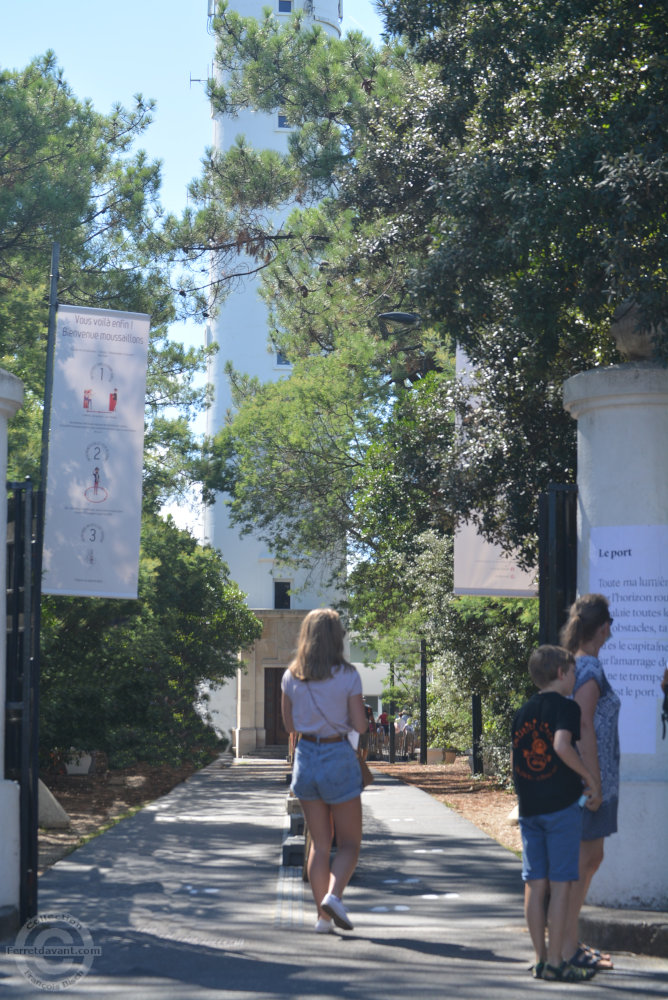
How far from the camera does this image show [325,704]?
676 cm

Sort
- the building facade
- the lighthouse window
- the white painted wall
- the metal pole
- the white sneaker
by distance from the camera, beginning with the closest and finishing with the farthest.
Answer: the white sneaker → the metal pole → the building facade → the white painted wall → the lighthouse window

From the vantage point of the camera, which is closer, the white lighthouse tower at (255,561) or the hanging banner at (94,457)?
the hanging banner at (94,457)

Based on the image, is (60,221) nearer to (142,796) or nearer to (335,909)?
(142,796)

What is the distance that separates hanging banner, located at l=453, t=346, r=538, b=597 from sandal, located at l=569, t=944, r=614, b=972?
780cm

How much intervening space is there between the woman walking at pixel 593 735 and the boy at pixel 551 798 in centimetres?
11

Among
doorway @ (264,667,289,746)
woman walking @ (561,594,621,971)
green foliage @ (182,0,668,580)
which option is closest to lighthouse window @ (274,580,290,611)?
doorway @ (264,667,289,746)

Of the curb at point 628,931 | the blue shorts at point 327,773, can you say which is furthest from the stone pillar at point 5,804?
the curb at point 628,931

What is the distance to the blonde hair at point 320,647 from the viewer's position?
6.79 metres

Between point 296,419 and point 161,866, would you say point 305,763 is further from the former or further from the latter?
point 296,419

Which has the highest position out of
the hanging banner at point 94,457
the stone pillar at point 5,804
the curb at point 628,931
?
the hanging banner at point 94,457

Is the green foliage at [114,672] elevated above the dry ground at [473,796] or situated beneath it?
elevated above

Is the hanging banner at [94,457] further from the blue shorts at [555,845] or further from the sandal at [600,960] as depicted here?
A: the sandal at [600,960]

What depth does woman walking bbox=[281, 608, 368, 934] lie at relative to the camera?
22.1 feet

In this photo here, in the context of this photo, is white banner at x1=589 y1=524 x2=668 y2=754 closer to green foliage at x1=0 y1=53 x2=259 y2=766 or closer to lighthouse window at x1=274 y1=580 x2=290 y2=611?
green foliage at x1=0 y1=53 x2=259 y2=766
